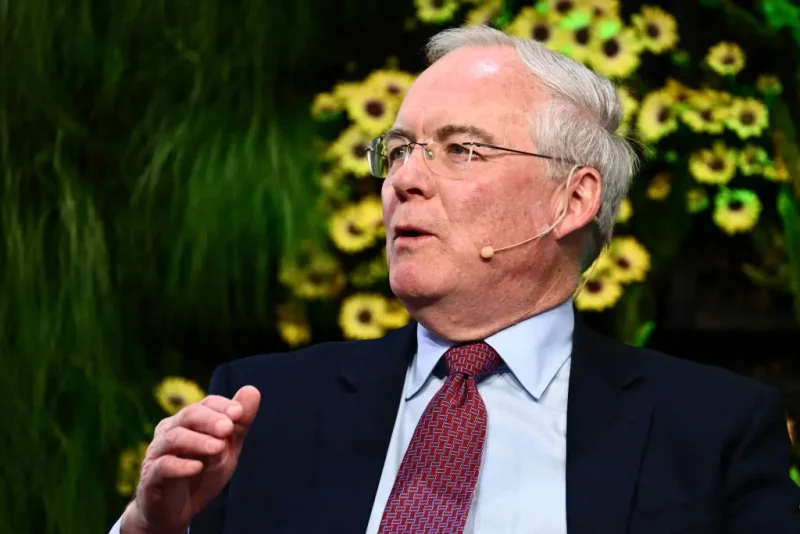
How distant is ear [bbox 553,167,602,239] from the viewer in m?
1.58

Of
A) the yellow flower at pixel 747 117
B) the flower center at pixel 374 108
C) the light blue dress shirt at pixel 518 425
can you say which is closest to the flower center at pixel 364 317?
the flower center at pixel 374 108

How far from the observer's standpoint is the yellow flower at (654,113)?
85.1 inches

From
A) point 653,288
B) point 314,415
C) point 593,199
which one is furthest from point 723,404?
point 653,288

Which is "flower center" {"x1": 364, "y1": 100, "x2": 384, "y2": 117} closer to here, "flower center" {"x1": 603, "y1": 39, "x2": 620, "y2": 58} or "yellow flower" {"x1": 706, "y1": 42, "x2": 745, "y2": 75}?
"flower center" {"x1": 603, "y1": 39, "x2": 620, "y2": 58}

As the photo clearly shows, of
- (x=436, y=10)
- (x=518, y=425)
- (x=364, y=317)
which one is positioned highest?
(x=436, y=10)

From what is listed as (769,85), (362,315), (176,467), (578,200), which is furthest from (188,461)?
(769,85)

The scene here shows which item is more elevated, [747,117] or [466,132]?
[466,132]

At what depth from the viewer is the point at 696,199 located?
219 cm

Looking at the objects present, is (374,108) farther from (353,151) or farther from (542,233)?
(542,233)

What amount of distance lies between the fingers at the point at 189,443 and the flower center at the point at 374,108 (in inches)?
41.2

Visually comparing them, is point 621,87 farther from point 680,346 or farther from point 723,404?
point 723,404

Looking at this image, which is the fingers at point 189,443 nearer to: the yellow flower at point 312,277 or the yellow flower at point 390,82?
the yellow flower at point 312,277

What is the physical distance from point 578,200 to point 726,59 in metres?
0.75

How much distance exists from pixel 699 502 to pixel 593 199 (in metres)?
0.47
